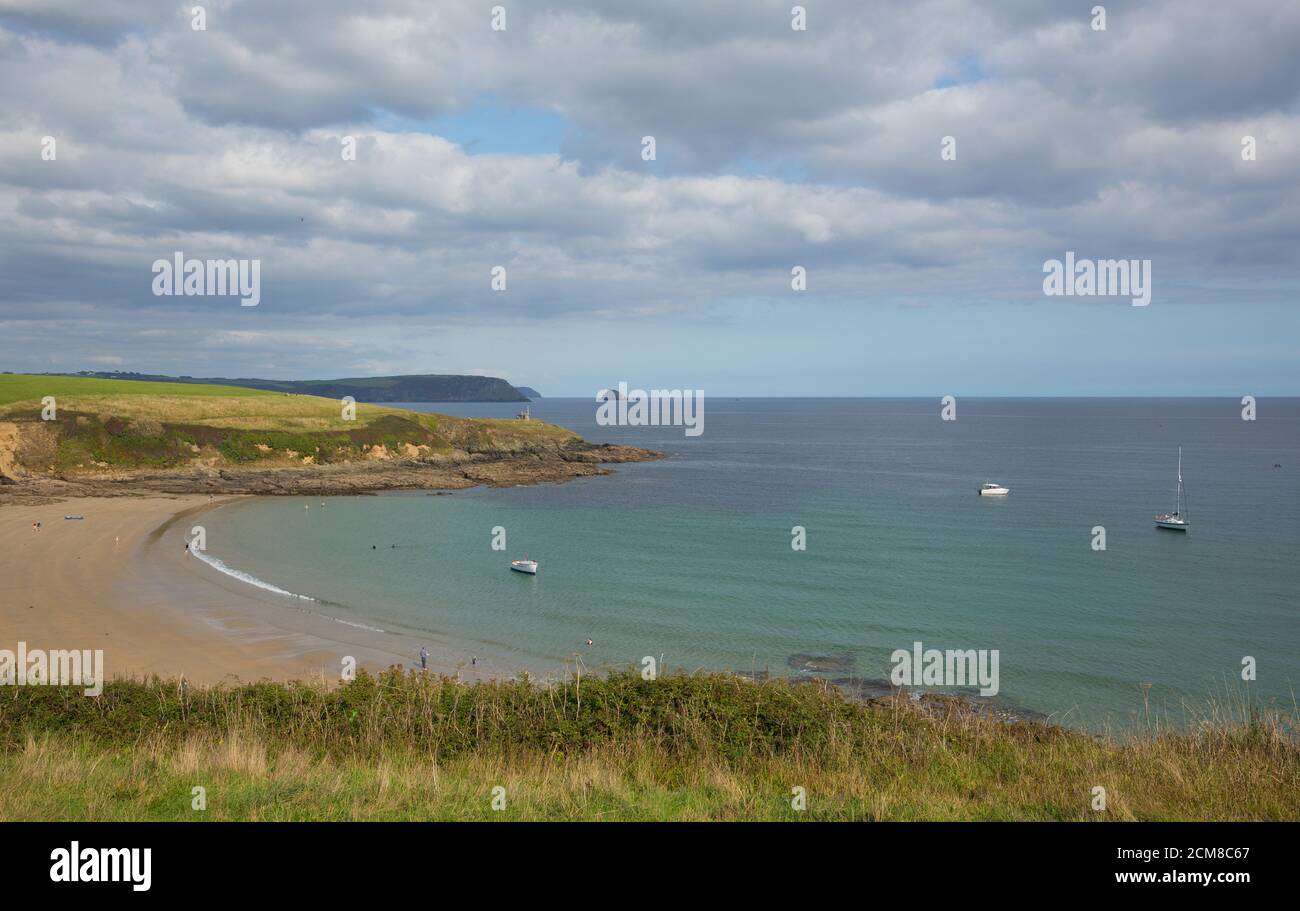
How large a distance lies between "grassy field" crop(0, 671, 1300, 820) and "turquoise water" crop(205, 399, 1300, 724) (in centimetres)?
1627

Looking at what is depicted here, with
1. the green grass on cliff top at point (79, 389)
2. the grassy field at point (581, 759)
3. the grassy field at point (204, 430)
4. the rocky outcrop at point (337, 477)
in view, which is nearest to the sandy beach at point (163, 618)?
the grassy field at point (581, 759)

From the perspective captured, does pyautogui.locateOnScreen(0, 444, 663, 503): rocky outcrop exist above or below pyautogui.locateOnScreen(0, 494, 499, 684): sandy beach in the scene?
above

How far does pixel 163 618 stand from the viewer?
117 ft

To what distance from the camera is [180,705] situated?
1387 centimetres

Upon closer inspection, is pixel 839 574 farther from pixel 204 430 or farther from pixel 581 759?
pixel 204 430

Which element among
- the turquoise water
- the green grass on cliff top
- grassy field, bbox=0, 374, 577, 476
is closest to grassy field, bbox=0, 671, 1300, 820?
the turquoise water

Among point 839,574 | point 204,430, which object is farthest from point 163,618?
point 204,430

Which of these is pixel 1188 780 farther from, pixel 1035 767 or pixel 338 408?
pixel 338 408

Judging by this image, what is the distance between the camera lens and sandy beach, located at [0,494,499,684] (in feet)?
98.2

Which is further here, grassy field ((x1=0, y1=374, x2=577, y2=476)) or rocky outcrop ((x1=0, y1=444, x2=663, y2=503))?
grassy field ((x1=0, y1=374, x2=577, y2=476))

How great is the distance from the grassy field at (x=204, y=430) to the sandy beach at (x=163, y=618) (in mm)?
28436

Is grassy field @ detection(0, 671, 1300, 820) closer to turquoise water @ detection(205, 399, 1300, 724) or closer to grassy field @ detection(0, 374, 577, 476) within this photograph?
turquoise water @ detection(205, 399, 1300, 724)

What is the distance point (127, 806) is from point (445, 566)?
41.3 meters

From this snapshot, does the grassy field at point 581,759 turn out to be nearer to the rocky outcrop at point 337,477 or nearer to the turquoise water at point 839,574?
the turquoise water at point 839,574
